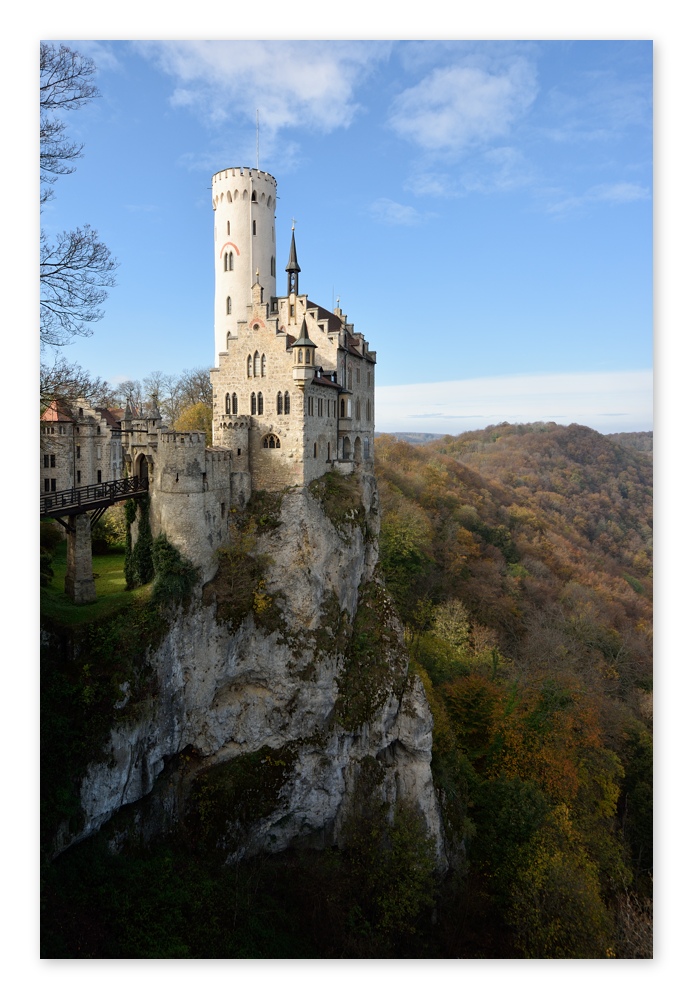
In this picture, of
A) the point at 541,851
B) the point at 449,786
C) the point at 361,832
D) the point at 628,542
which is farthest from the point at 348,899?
the point at 628,542

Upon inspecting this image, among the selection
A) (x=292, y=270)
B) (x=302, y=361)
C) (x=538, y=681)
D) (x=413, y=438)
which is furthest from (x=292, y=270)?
(x=413, y=438)

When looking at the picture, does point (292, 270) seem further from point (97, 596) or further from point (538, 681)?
point (538, 681)

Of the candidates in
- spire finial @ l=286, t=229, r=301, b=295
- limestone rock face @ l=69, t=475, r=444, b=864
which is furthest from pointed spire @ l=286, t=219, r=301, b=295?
limestone rock face @ l=69, t=475, r=444, b=864

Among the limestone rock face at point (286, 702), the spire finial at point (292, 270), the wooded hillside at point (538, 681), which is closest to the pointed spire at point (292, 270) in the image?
the spire finial at point (292, 270)

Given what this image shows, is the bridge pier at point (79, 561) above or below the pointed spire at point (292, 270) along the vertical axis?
below

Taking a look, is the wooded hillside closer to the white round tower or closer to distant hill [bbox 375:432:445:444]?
distant hill [bbox 375:432:445:444]

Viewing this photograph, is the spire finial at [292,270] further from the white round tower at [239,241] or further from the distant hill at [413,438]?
the distant hill at [413,438]
